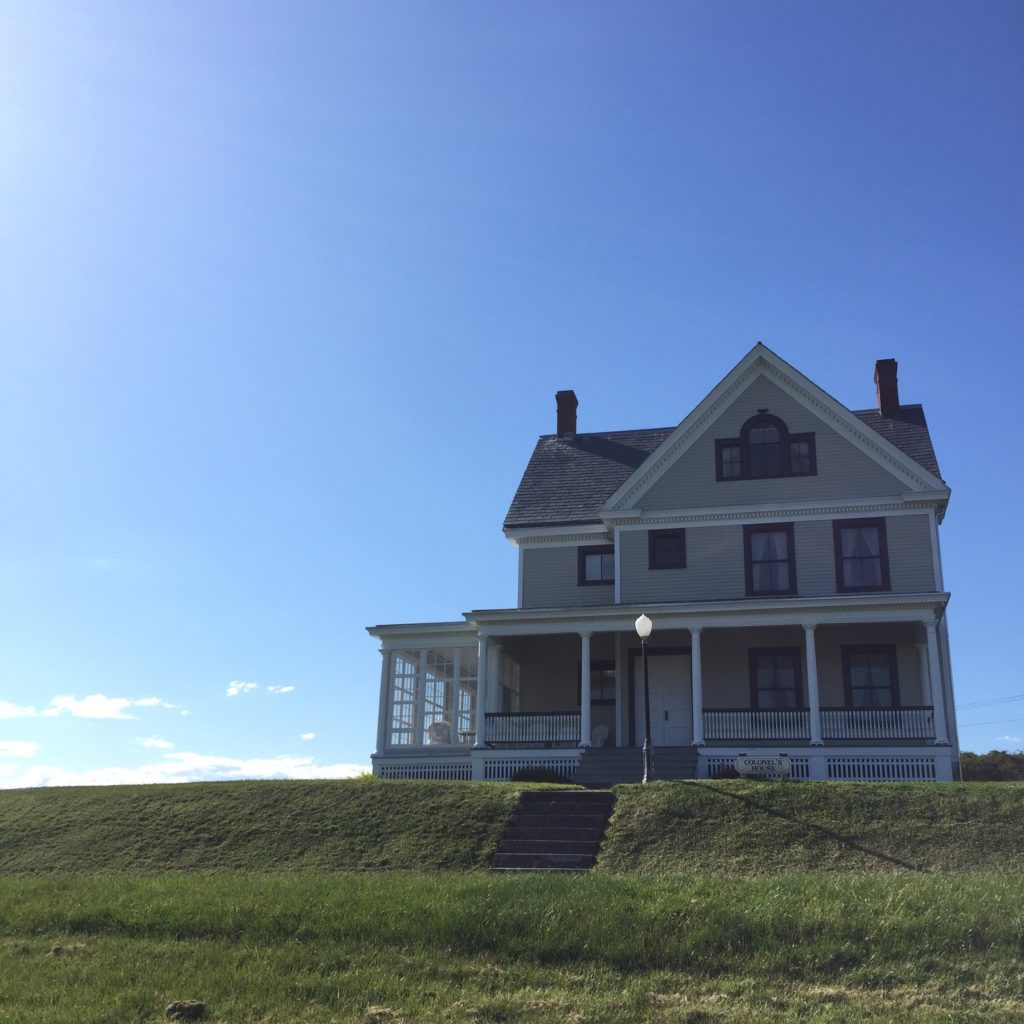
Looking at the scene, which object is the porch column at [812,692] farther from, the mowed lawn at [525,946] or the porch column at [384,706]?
the porch column at [384,706]

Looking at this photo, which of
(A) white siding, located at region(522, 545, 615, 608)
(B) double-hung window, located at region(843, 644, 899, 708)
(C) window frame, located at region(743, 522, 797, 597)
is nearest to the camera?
(B) double-hung window, located at region(843, 644, 899, 708)

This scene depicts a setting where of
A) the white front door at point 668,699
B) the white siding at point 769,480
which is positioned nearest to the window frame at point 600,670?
the white front door at point 668,699

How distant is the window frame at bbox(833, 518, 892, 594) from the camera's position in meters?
26.7

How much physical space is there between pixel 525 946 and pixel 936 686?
1616cm

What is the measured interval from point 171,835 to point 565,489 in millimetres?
15686

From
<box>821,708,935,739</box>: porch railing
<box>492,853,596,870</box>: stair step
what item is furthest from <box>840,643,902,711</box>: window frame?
<box>492,853,596,870</box>: stair step

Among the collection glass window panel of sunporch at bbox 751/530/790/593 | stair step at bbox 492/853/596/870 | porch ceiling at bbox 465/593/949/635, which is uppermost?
glass window panel of sunporch at bbox 751/530/790/593

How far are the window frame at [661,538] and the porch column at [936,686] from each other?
626 cm

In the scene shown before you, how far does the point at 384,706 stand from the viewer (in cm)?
2811

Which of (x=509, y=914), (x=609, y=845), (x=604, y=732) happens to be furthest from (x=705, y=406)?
(x=509, y=914)

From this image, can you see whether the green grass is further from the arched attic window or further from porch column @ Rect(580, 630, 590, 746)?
the arched attic window

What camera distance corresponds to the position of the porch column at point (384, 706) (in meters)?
27.9

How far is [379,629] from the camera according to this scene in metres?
28.6

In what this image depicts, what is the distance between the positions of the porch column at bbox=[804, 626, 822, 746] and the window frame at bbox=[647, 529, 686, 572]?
4.20 m
